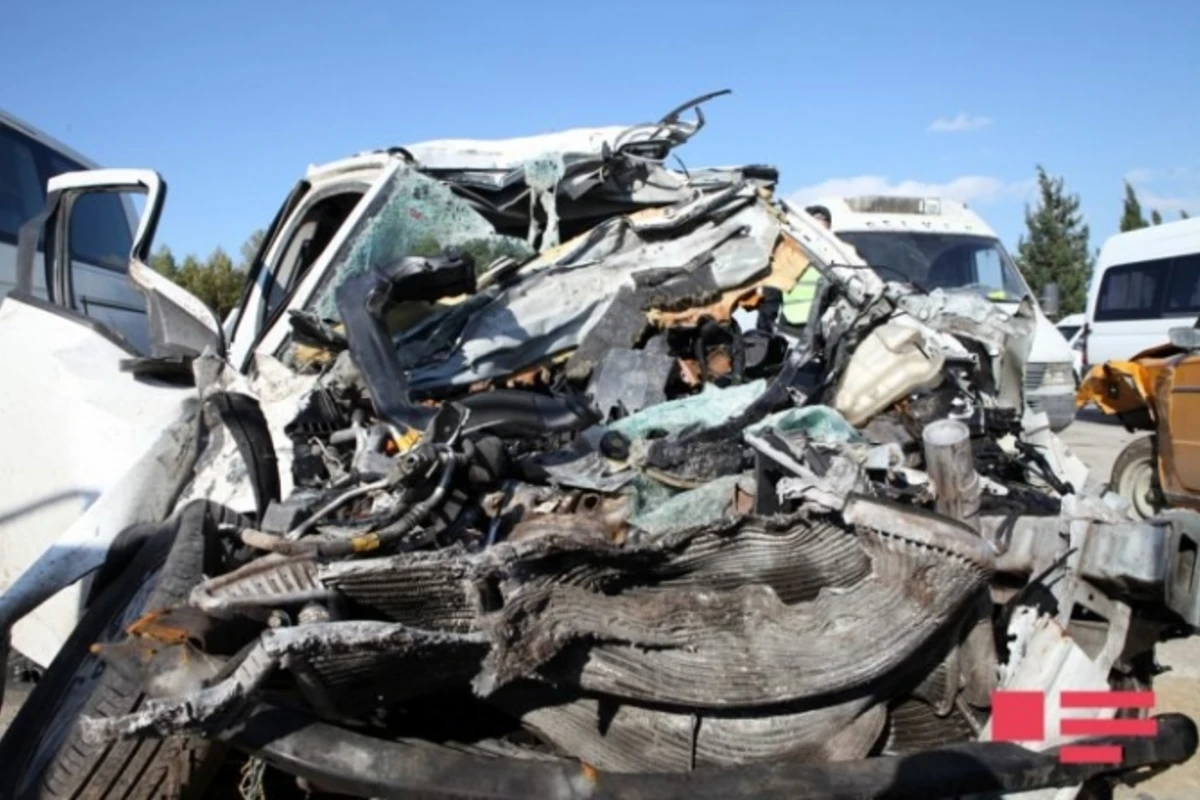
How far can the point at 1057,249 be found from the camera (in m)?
25.6

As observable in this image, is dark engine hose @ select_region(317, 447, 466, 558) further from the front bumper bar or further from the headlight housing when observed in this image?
the headlight housing

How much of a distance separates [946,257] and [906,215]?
59 cm

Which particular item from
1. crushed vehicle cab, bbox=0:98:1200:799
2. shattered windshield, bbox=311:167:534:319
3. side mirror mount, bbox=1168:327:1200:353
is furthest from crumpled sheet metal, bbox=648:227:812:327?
side mirror mount, bbox=1168:327:1200:353

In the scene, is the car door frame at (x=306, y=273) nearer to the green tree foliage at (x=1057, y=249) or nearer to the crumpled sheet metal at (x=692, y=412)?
the crumpled sheet metal at (x=692, y=412)

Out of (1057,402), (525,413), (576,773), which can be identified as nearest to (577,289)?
(525,413)

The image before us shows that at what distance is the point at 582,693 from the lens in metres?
2.25

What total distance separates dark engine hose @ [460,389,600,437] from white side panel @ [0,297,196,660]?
1021mm

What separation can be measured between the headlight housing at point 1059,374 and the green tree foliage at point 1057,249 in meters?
17.6

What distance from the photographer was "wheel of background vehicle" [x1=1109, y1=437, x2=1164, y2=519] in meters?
8.07

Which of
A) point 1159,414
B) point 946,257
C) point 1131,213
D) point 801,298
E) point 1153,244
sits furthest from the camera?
point 1131,213

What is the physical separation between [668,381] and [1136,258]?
35.2 ft

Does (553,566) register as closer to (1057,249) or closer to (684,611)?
(684,611)

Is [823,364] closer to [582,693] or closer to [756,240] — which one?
[756,240]

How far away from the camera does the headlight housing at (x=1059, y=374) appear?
28.5 feet
